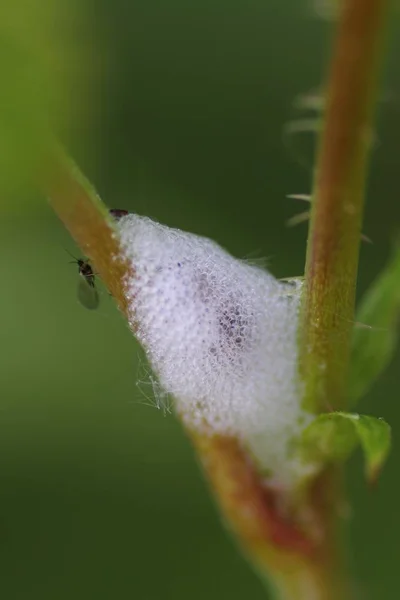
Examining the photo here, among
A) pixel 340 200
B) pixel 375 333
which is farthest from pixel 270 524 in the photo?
pixel 340 200

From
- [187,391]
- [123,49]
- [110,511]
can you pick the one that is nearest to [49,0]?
[187,391]

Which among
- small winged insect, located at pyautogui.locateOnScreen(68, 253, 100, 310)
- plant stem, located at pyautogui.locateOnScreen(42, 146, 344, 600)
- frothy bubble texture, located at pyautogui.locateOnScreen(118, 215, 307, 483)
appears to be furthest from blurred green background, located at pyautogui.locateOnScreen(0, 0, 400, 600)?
plant stem, located at pyautogui.locateOnScreen(42, 146, 344, 600)

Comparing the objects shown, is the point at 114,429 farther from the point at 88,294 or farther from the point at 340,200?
the point at 340,200

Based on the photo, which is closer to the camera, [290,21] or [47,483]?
[47,483]

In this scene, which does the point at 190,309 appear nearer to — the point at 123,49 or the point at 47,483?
the point at 47,483

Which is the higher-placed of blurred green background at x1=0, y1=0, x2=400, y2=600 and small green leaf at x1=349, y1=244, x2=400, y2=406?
blurred green background at x1=0, y1=0, x2=400, y2=600

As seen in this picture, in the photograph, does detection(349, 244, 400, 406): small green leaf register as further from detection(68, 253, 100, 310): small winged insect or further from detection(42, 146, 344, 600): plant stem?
detection(68, 253, 100, 310): small winged insect
